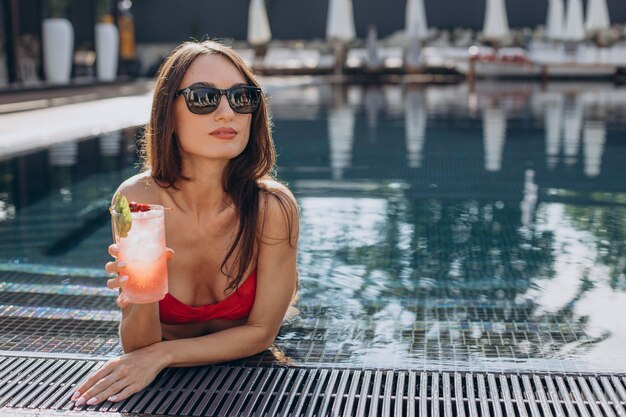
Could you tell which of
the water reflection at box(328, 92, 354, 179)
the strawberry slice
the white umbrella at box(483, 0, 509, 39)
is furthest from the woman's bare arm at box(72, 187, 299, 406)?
the white umbrella at box(483, 0, 509, 39)

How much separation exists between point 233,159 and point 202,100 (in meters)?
0.24

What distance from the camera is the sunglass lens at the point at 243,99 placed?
74.1 inches

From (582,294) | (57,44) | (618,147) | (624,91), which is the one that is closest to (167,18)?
(57,44)

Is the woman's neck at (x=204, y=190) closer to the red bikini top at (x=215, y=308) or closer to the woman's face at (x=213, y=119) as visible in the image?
the woman's face at (x=213, y=119)

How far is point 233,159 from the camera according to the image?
206cm

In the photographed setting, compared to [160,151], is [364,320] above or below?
below

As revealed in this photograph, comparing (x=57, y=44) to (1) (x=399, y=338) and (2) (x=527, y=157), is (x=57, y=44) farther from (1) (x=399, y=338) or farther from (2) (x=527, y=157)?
(1) (x=399, y=338)

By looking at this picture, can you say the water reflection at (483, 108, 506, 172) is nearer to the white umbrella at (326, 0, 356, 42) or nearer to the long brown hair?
the long brown hair

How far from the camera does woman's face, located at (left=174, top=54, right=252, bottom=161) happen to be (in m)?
1.89

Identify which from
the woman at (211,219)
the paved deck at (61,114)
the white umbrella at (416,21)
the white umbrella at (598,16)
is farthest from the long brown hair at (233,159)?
the white umbrella at (598,16)

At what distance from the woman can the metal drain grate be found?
0.09 m

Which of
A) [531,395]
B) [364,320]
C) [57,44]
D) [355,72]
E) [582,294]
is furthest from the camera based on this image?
[355,72]

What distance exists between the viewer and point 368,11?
20500 millimetres

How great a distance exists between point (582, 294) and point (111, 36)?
39.0ft
